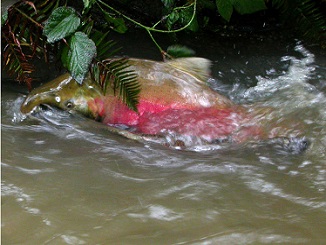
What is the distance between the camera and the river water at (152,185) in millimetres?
1702

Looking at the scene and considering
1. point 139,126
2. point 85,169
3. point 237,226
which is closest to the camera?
point 237,226

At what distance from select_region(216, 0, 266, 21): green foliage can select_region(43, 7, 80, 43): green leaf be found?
3.20ft

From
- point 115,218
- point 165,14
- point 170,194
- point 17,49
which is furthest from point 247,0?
point 115,218

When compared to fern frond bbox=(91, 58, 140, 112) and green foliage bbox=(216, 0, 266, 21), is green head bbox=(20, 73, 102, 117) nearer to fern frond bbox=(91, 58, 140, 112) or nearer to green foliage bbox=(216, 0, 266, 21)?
fern frond bbox=(91, 58, 140, 112)

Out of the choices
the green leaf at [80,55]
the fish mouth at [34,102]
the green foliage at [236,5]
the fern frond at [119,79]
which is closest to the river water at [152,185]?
the fish mouth at [34,102]

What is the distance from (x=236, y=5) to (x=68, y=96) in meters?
1.21

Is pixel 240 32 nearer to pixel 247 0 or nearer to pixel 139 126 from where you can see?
pixel 247 0

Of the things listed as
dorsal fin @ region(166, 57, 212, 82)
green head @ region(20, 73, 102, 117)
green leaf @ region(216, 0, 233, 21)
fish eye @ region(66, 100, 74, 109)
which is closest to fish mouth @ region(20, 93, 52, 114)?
green head @ region(20, 73, 102, 117)

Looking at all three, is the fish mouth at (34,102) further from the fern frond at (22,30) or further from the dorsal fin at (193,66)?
the dorsal fin at (193,66)

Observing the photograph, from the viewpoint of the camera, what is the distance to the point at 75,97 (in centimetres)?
296

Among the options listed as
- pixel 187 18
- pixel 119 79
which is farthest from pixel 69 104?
pixel 187 18

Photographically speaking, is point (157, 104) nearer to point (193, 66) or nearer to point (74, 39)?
point (193, 66)

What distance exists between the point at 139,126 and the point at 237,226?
125cm

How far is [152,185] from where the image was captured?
6.86ft
